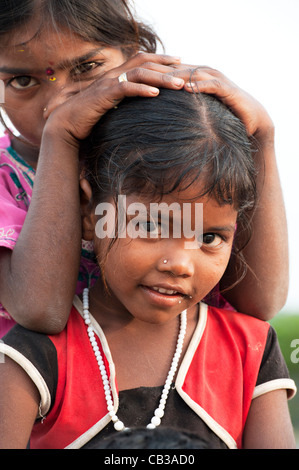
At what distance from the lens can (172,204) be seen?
5.75 feet

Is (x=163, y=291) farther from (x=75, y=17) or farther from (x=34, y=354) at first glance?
(x=75, y=17)

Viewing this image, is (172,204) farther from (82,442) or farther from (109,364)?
(82,442)

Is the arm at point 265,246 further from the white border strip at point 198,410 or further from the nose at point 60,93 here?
the nose at point 60,93

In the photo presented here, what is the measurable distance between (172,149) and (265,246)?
1.92 ft

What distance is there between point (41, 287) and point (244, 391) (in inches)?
29.1

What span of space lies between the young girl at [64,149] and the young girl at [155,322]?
76 millimetres

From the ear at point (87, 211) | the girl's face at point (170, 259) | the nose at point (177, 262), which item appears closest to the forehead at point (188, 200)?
the girl's face at point (170, 259)

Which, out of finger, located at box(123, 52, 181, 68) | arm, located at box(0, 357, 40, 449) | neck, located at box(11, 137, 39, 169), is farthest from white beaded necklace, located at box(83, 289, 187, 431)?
finger, located at box(123, 52, 181, 68)

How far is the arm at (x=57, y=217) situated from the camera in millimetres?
1859

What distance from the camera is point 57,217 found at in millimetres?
1903

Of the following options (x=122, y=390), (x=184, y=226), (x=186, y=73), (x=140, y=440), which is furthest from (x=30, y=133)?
(x=140, y=440)

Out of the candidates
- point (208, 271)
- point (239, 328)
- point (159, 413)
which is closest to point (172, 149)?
point (208, 271)

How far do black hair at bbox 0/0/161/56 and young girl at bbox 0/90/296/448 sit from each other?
53cm

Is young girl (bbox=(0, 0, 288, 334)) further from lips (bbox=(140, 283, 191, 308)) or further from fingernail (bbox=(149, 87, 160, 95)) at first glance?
lips (bbox=(140, 283, 191, 308))
